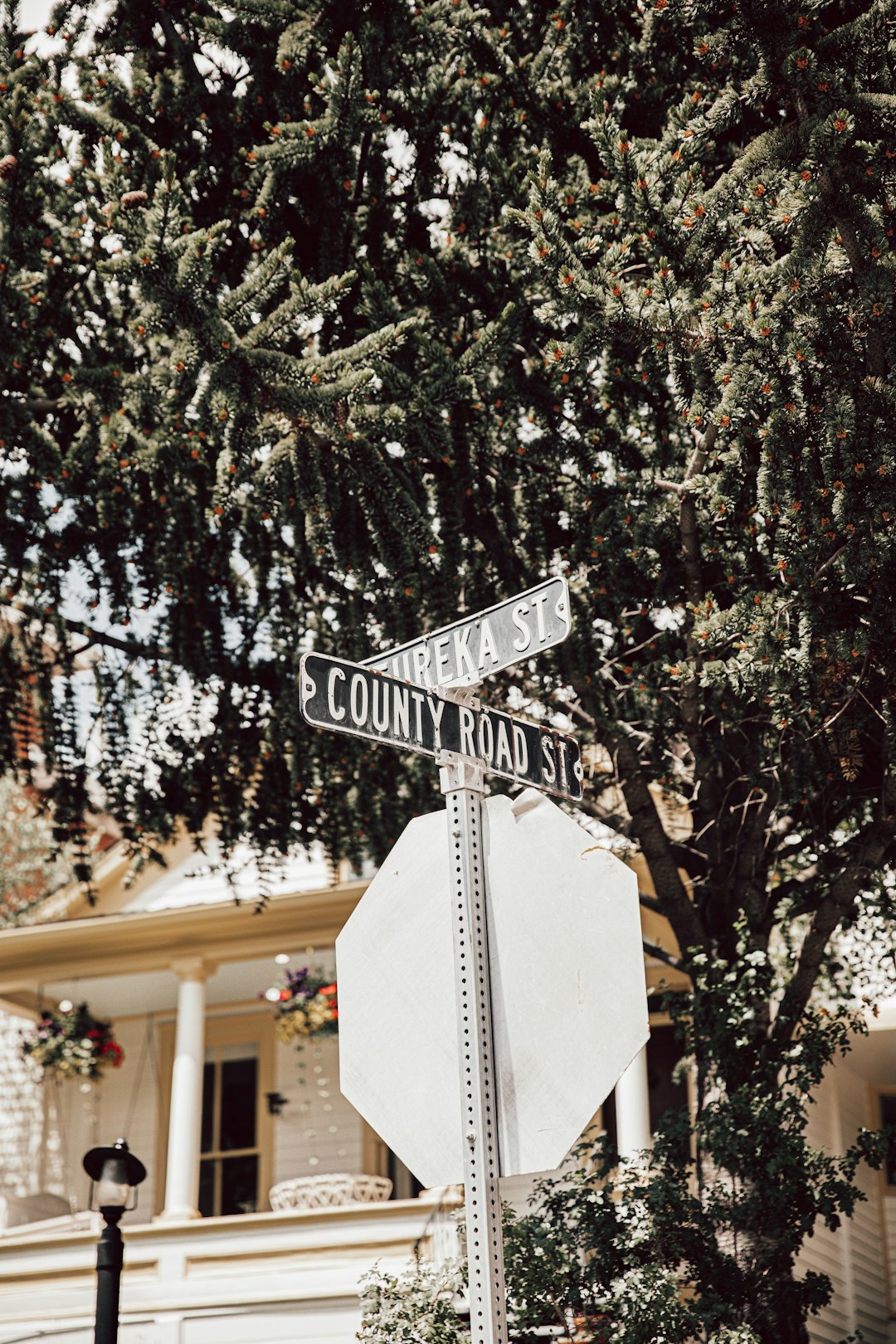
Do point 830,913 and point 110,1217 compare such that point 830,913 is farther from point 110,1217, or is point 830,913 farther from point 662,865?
point 110,1217

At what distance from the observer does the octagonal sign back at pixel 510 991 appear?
3076 mm

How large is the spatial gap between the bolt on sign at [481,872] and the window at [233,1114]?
48.0 ft

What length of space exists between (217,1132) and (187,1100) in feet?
9.19

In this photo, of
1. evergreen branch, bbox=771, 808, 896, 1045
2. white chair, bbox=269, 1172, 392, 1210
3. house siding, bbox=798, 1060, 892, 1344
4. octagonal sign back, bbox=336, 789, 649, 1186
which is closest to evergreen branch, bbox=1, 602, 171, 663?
evergreen branch, bbox=771, 808, 896, 1045

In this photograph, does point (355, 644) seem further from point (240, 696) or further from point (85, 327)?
point (85, 327)

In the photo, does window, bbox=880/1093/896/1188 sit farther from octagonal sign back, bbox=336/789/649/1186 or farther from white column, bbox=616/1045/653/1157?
octagonal sign back, bbox=336/789/649/1186

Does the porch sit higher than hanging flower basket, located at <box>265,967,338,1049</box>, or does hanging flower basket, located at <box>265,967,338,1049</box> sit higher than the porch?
hanging flower basket, located at <box>265,967,338,1049</box>

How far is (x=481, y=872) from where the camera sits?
332 cm

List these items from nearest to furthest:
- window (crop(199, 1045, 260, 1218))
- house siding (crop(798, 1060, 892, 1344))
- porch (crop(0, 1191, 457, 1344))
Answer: porch (crop(0, 1191, 457, 1344))
house siding (crop(798, 1060, 892, 1344))
window (crop(199, 1045, 260, 1218))

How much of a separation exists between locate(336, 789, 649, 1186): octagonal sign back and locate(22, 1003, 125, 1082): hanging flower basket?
45.8 feet

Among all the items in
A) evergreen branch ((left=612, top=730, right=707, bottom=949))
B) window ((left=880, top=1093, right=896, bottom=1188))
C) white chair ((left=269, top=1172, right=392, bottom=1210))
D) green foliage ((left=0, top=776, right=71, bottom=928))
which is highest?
green foliage ((left=0, top=776, right=71, bottom=928))

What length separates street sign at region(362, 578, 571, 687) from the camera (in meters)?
3.65

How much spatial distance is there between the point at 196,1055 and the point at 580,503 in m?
9.09

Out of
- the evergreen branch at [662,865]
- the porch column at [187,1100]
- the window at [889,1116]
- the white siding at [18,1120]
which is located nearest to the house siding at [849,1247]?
the window at [889,1116]
